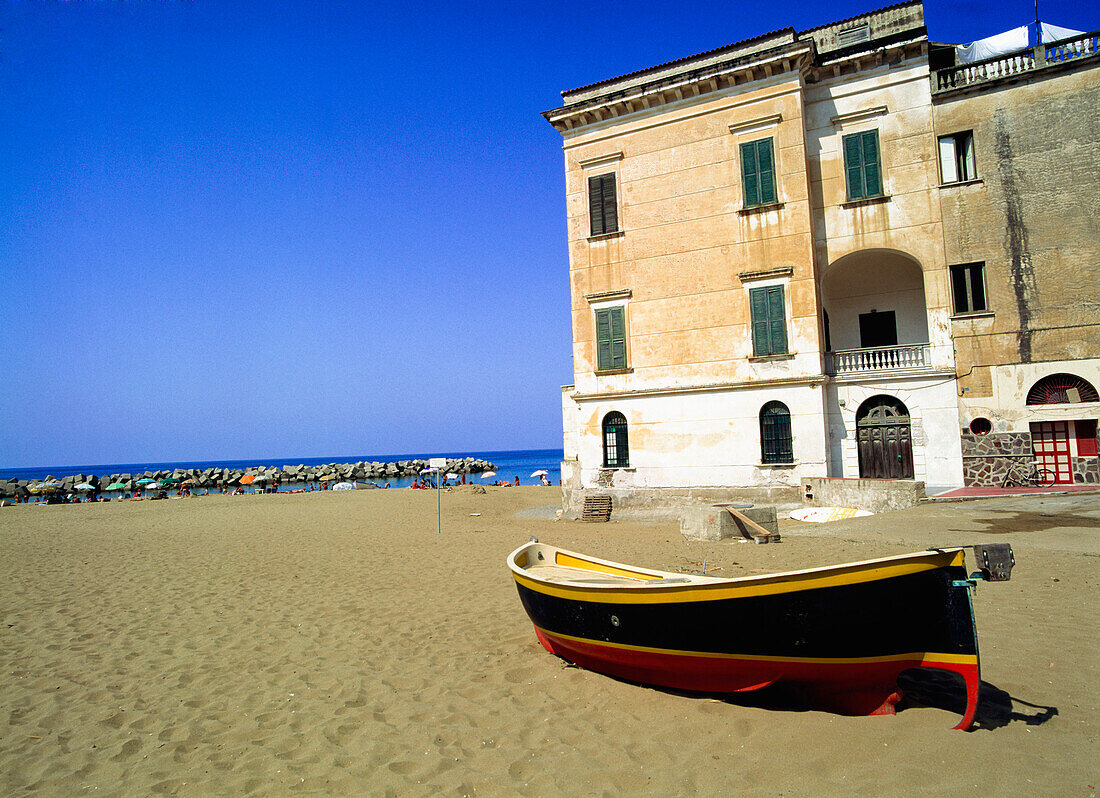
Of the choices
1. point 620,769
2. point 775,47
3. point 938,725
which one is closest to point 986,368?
point 775,47

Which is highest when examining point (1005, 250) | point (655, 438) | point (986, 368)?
point (1005, 250)

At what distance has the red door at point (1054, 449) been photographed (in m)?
16.5

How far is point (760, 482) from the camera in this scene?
1839cm

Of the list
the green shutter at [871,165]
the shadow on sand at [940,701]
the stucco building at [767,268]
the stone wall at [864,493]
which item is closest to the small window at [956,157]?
the stucco building at [767,268]

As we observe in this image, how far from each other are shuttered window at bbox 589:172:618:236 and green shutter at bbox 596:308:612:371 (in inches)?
106

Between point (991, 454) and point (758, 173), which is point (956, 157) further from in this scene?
point (991, 454)

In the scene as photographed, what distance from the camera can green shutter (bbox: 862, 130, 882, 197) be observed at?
1850 cm

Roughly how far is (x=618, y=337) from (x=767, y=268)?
494cm

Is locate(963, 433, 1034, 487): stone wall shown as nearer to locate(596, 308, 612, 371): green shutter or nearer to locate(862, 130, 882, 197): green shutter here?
locate(862, 130, 882, 197): green shutter

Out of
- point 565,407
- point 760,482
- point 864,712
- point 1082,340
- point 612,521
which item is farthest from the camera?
point 565,407

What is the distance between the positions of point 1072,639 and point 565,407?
17094mm

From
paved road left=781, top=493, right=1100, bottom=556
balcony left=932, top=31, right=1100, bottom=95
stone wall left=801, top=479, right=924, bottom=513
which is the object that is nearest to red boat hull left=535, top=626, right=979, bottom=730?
paved road left=781, top=493, right=1100, bottom=556

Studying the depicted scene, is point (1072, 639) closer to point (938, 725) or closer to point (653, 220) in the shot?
point (938, 725)

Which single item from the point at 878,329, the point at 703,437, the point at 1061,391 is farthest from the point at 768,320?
the point at 1061,391
